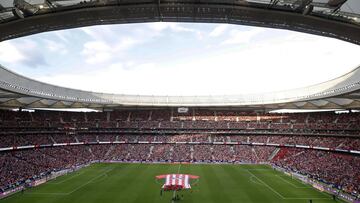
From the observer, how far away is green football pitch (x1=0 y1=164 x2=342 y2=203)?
34500 millimetres

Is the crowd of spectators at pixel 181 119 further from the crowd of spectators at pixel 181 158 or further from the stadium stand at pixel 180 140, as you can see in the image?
the crowd of spectators at pixel 181 158

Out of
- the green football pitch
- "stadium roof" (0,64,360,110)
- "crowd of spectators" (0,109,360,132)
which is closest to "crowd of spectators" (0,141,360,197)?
the green football pitch

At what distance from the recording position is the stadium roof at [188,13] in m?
9.59

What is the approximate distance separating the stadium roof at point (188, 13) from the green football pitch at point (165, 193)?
26.5m

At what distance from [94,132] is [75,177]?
29.6 meters

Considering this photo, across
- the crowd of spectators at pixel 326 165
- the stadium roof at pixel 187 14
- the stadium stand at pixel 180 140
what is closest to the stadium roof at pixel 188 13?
the stadium roof at pixel 187 14

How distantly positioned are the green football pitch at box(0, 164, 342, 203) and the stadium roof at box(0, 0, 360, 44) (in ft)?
86.9

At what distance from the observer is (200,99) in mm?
87062

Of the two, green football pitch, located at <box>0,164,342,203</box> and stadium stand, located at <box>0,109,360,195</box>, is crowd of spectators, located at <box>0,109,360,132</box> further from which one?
green football pitch, located at <box>0,164,342,203</box>

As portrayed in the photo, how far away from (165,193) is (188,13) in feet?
98.6

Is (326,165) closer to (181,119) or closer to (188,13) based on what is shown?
(181,119)

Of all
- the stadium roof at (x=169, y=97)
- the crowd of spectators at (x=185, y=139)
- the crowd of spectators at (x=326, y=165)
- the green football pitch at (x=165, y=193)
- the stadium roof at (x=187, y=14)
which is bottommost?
the green football pitch at (x=165, y=193)

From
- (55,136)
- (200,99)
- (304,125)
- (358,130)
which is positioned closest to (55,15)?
(358,130)

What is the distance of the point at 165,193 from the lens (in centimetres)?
3631
